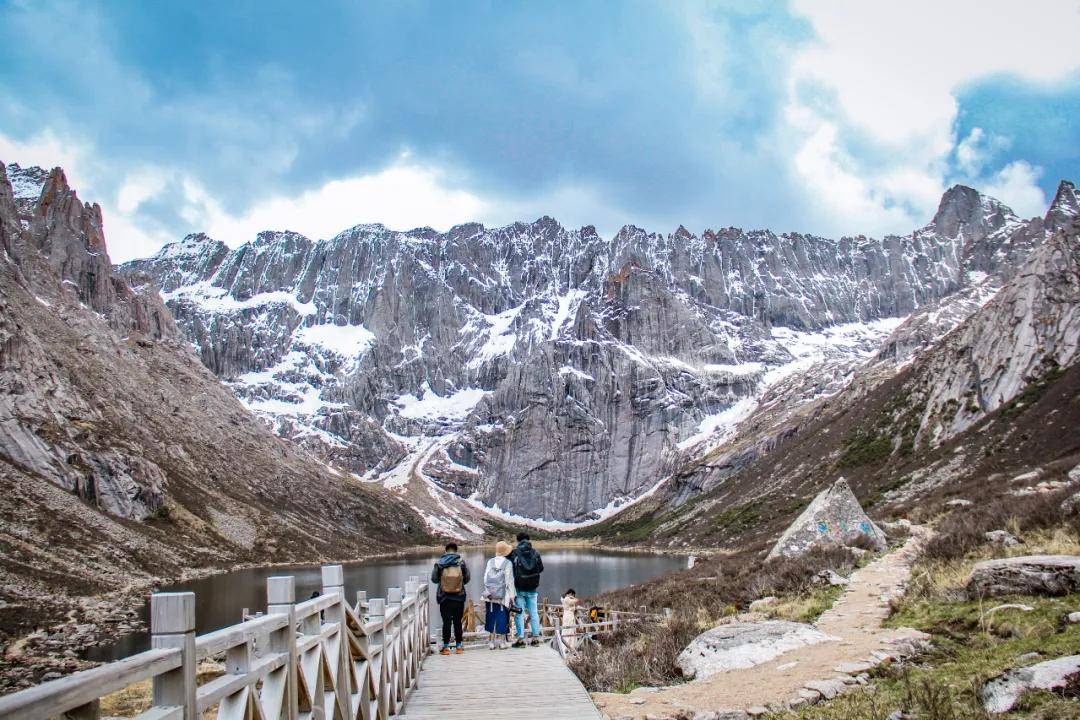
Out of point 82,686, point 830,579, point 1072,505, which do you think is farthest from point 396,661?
point 1072,505

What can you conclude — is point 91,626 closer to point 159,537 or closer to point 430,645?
point 430,645

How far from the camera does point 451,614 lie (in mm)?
15914

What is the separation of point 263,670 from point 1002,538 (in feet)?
55.8

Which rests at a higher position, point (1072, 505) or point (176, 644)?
point (176, 644)

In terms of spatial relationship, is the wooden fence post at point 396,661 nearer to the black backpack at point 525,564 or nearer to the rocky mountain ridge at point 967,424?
the black backpack at point 525,564

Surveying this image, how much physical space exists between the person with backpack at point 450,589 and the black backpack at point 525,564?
169 cm

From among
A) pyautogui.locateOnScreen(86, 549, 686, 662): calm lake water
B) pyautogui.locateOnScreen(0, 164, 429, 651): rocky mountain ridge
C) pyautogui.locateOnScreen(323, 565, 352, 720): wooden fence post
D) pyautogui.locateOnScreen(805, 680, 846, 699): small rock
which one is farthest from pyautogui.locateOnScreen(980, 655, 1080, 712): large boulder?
pyautogui.locateOnScreen(0, 164, 429, 651): rocky mountain ridge

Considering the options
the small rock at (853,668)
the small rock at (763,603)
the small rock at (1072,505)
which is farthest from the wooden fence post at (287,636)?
the small rock at (1072,505)

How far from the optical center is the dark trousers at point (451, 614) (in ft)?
51.6

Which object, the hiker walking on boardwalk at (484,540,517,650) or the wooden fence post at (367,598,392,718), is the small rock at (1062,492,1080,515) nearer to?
the hiker walking on boardwalk at (484,540,517,650)

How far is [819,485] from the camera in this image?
113375 millimetres

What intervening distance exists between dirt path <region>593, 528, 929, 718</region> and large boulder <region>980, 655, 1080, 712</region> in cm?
221

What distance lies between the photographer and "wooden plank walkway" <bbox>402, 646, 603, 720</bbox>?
10.2 metres

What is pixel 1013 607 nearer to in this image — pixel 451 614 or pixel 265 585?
pixel 451 614
